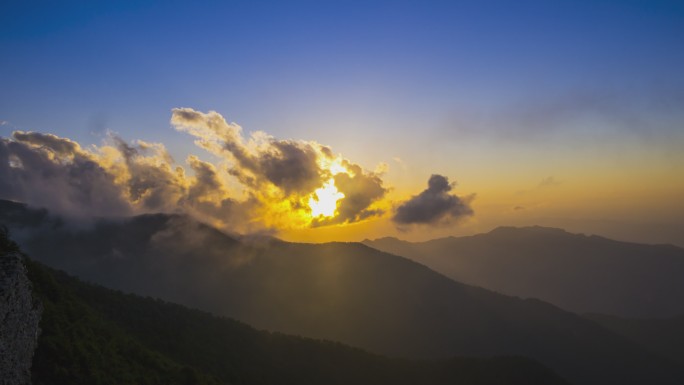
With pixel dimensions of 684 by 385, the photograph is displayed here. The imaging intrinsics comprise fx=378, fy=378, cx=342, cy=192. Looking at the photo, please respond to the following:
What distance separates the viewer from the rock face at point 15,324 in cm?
2230

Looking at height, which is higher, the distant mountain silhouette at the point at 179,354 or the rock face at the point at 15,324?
the rock face at the point at 15,324

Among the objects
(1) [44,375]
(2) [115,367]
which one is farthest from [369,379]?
(1) [44,375]

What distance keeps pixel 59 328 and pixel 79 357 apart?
308cm

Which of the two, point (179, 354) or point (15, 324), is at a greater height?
point (15, 324)

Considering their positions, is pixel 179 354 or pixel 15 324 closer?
pixel 15 324

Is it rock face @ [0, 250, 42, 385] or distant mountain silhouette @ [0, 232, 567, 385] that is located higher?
rock face @ [0, 250, 42, 385]

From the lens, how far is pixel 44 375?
2583 cm

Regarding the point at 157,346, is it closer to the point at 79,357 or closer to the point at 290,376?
the point at 290,376

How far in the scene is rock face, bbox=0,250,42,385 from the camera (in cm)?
2230

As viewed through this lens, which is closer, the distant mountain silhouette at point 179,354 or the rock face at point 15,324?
the rock face at point 15,324

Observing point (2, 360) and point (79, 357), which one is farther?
point (79, 357)

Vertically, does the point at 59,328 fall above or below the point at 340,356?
above

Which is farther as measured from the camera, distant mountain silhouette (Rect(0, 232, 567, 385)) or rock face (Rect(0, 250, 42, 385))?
distant mountain silhouette (Rect(0, 232, 567, 385))

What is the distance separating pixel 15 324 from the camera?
24156 mm
